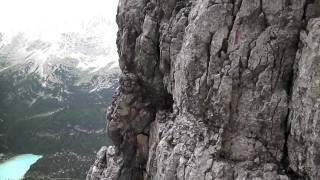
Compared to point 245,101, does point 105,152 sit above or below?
below

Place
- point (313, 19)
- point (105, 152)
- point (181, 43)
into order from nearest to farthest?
1. point (313, 19)
2. point (181, 43)
3. point (105, 152)

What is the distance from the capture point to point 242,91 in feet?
111

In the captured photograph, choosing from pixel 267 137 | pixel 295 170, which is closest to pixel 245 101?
pixel 267 137

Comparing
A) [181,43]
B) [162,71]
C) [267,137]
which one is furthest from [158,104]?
[267,137]

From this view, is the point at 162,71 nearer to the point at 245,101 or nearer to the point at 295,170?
the point at 245,101

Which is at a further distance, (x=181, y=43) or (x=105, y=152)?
(x=105, y=152)

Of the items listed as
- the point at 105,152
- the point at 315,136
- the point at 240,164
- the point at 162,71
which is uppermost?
the point at 162,71

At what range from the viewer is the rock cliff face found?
31.2m

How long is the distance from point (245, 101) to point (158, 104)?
46.6 feet

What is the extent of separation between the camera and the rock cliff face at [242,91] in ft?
102

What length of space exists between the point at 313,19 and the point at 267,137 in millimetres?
8212

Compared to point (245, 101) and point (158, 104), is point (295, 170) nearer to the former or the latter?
point (245, 101)

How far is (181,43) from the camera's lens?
4044 centimetres

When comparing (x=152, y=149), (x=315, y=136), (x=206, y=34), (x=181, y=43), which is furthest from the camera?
(x=152, y=149)
